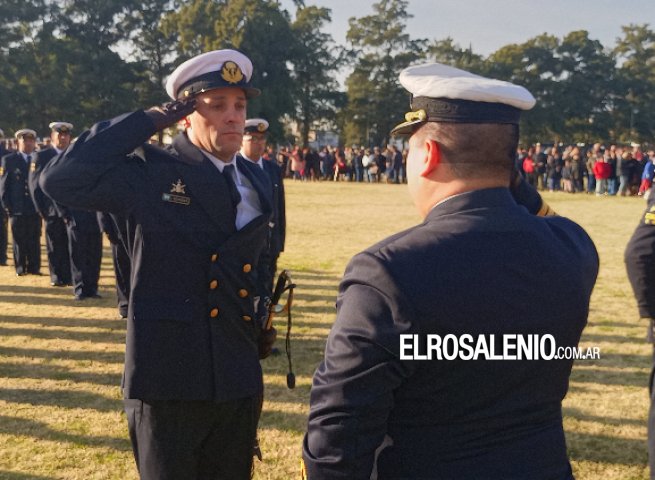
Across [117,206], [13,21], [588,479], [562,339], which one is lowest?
[588,479]

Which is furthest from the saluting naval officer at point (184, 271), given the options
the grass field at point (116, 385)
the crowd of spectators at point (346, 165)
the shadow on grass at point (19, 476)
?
the crowd of spectators at point (346, 165)

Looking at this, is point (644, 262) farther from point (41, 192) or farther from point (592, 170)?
point (592, 170)

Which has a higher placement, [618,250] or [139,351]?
[139,351]

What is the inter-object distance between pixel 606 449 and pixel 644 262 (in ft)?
5.52

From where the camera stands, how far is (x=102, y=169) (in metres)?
2.61

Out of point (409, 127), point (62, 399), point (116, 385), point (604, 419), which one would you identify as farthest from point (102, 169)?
point (604, 419)

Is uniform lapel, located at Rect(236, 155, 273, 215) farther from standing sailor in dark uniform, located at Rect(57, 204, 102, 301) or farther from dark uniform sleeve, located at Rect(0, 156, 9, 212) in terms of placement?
dark uniform sleeve, located at Rect(0, 156, 9, 212)

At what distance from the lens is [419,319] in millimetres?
1536

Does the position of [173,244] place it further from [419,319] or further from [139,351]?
[419,319]

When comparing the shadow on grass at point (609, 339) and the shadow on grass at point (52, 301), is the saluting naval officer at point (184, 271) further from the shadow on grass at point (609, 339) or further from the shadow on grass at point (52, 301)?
the shadow on grass at point (52, 301)

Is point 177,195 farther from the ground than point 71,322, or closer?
farther from the ground

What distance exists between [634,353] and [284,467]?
431 cm

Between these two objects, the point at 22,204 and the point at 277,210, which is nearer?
the point at 277,210

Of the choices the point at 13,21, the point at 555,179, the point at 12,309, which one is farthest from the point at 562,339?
the point at 13,21
